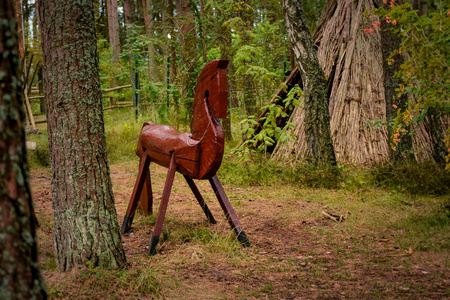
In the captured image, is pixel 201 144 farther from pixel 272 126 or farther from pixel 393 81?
pixel 393 81

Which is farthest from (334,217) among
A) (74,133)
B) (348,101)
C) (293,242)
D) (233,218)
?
(348,101)

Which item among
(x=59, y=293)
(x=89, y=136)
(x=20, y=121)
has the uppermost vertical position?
(x=20, y=121)

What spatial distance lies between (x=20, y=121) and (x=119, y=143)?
27.1ft

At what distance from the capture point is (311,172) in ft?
19.7

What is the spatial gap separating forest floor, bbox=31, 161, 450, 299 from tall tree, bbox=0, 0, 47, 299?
45.8 inches

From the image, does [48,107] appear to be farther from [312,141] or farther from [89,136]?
[312,141]

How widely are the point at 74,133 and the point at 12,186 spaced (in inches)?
58.9

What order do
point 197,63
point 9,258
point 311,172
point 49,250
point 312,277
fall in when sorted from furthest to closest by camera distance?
point 197,63
point 311,172
point 49,250
point 312,277
point 9,258

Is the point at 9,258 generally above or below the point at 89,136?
below

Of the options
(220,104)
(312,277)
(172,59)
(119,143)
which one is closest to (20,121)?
(220,104)

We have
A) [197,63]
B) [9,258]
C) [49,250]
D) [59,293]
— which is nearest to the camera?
[9,258]

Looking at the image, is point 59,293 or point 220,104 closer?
point 59,293

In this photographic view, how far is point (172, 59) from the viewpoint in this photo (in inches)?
422

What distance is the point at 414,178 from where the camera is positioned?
5355 millimetres
